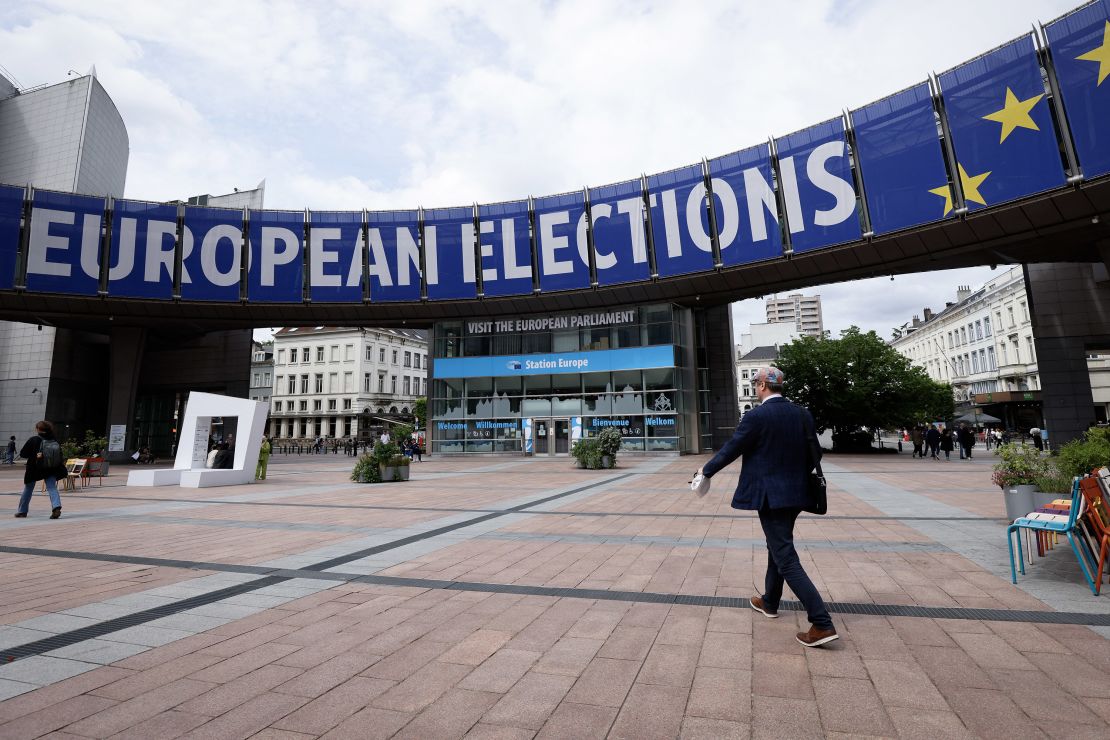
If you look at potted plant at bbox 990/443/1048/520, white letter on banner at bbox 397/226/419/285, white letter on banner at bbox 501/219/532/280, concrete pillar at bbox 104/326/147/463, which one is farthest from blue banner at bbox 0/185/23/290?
potted plant at bbox 990/443/1048/520

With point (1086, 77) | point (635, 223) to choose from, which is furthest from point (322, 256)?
point (1086, 77)

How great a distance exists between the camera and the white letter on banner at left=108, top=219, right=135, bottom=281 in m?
29.8

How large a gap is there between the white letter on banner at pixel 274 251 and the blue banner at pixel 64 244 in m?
7.84

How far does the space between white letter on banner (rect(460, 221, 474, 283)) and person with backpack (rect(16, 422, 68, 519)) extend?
2333cm

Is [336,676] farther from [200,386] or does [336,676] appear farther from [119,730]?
[200,386]

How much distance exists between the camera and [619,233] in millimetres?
29766

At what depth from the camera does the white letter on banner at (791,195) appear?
80.7 feet

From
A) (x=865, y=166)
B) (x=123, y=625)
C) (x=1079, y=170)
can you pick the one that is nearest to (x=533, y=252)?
(x=865, y=166)

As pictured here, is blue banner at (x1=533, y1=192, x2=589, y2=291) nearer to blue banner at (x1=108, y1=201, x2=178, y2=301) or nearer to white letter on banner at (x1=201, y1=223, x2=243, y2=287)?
white letter on banner at (x1=201, y1=223, x2=243, y2=287)

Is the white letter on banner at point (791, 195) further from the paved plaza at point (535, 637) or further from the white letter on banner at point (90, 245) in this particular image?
the white letter on banner at point (90, 245)

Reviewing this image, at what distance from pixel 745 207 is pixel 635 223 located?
18.5 ft

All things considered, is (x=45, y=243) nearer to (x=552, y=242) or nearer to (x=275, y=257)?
(x=275, y=257)

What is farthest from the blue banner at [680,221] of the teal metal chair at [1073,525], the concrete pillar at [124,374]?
the concrete pillar at [124,374]

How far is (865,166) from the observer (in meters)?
22.7
